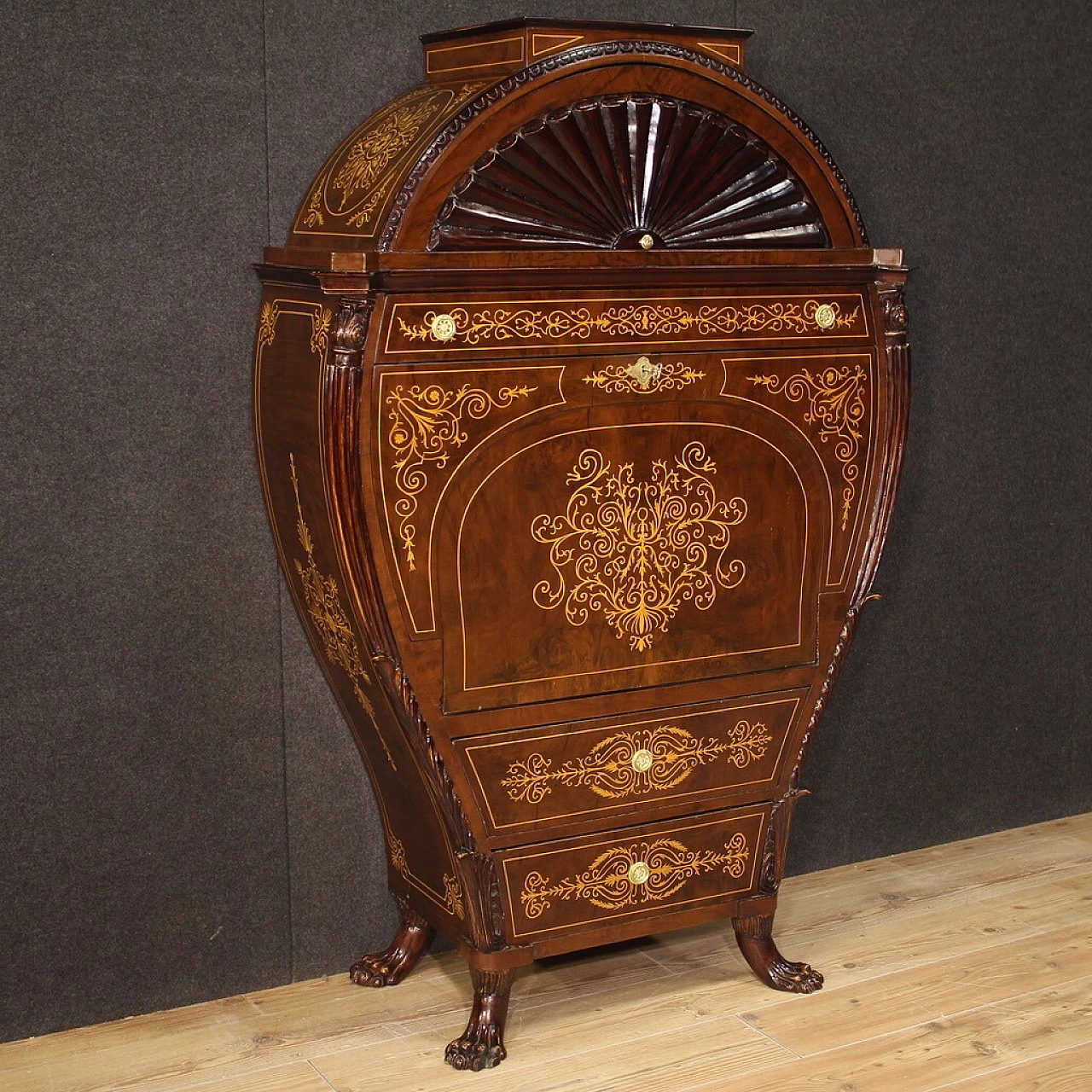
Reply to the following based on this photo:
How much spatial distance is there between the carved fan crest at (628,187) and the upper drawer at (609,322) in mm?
108

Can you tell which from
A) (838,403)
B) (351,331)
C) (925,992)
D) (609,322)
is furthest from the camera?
(925,992)

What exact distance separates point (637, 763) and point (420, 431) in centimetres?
73

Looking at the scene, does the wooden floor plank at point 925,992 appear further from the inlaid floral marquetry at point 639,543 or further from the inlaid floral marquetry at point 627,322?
the inlaid floral marquetry at point 627,322

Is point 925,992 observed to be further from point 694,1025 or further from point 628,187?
point 628,187

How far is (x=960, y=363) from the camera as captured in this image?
3.45 meters

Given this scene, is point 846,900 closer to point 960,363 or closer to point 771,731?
point 771,731

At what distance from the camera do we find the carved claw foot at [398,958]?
2.87 meters

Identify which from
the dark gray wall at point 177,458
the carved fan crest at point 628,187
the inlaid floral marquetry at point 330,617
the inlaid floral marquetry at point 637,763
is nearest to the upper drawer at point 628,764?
the inlaid floral marquetry at point 637,763

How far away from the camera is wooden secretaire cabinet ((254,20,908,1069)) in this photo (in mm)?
2354

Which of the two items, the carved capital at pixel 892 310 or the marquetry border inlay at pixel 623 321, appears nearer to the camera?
the marquetry border inlay at pixel 623 321

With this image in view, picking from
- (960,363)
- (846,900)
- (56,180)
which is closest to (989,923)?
(846,900)

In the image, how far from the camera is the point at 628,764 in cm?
263

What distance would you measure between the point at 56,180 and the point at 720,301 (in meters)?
1.12

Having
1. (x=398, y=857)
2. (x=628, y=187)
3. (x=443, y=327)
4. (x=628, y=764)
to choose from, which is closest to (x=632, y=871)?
(x=628, y=764)
